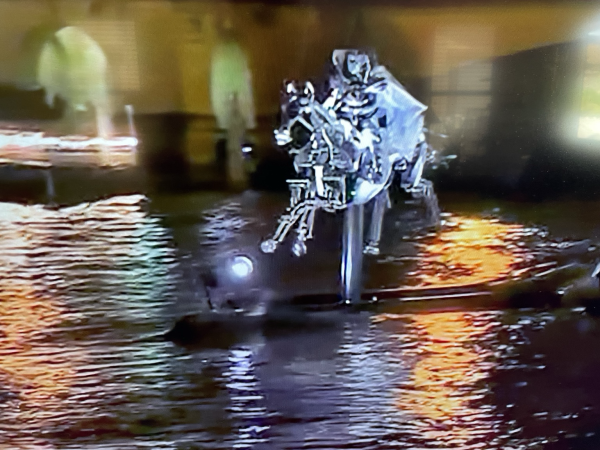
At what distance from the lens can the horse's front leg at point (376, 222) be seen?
508 millimetres

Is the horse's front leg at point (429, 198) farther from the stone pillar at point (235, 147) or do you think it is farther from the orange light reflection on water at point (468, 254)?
the stone pillar at point (235, 147)

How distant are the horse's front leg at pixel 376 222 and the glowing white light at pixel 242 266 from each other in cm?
11

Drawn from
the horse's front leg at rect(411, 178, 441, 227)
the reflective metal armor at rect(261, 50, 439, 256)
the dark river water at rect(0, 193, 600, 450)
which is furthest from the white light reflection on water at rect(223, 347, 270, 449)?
the horse's front leg at rect(411, 178, 441, 227)

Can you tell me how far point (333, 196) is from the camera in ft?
1.63

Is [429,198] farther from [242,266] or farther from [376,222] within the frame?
[242,266]

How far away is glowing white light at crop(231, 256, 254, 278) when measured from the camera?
1.67ft

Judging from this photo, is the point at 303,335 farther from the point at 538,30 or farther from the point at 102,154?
the point at 538,30

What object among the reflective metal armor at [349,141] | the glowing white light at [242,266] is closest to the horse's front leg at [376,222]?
the reflective metal armor at [349,141]

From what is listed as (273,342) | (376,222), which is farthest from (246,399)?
(376,222)

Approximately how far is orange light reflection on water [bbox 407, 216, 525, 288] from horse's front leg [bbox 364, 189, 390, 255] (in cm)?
5

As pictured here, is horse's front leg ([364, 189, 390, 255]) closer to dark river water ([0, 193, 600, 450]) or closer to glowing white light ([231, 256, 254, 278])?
dark river water ([0, 193, 600, 450])

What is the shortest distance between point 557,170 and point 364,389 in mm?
292

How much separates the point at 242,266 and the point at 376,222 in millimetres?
136

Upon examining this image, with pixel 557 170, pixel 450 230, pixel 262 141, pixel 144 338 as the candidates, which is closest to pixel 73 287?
pixel 144 338
